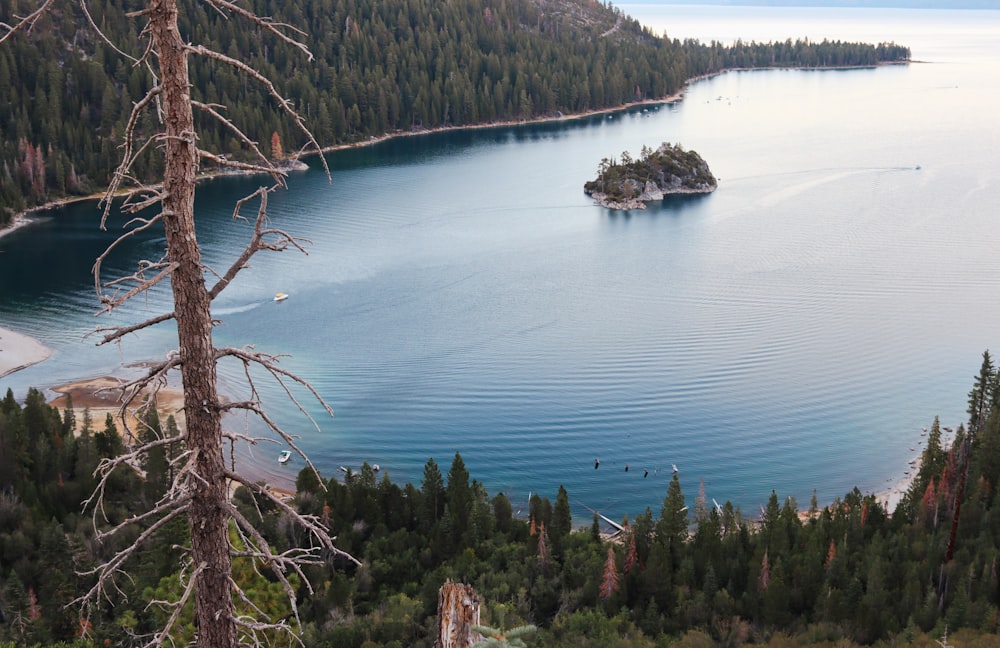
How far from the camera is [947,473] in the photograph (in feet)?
125

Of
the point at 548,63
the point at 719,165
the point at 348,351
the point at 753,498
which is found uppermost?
the point at 548,63

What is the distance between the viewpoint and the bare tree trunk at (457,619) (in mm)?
10797

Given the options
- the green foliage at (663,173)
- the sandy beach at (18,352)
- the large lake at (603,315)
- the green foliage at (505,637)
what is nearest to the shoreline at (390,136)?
the large lake at (603,315)

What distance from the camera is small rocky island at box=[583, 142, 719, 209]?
9844cm

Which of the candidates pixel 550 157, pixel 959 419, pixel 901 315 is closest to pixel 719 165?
pixel 550 157

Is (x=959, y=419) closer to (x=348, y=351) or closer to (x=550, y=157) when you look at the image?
(x=348, y=351)

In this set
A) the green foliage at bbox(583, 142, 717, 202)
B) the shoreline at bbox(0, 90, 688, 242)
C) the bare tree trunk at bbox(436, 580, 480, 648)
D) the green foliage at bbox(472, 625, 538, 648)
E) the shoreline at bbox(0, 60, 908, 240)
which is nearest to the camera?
the green foliage at bbox(472, 625, 538, 648)

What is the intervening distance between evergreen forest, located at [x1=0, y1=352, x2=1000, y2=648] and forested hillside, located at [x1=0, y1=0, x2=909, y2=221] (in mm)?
54122

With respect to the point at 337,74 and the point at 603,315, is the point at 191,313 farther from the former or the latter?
the point at 337,74

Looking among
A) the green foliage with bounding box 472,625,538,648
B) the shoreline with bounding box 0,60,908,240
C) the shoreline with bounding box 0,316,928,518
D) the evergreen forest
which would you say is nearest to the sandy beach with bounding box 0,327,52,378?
the shoreline with bounding box 0,316,928,518

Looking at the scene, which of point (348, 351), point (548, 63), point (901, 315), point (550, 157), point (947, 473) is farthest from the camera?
point (548, 63)

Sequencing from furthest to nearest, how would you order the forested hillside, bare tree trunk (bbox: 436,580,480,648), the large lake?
the forested hillside → the large lake → bare tree trunk (bbox: 436,580,480,648)

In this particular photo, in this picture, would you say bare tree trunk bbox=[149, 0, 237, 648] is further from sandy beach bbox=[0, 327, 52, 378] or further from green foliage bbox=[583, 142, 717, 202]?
green foliage bbox=[583, 142, 717, 202]

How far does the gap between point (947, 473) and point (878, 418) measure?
10171 millimetres
